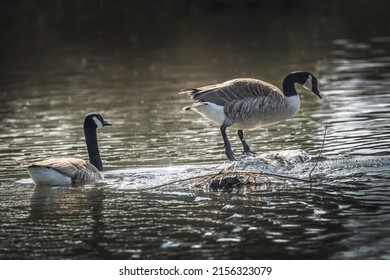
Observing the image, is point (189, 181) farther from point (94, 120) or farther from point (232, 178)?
point (94, 120)

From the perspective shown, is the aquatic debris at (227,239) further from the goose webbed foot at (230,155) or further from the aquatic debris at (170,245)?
the goose webbed foot at (230,155)

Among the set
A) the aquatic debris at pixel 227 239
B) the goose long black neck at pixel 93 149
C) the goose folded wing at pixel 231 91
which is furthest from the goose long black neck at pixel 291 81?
the aquatic debris at pixel 227 239

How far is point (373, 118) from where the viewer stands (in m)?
17.1

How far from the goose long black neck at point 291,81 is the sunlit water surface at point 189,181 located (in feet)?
2.75

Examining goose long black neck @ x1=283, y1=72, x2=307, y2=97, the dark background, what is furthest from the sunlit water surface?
the dark background

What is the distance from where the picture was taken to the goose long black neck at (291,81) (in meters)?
16.1

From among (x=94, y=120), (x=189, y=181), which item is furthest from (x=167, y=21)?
(x=189, y=181)

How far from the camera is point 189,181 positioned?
42.0ft

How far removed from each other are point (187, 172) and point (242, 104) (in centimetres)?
222

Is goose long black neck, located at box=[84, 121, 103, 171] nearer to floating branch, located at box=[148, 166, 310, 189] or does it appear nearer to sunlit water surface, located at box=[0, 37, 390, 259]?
sunlit water surface, located at box=[0, 37, 390, 259]

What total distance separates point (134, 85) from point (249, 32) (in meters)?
12.6

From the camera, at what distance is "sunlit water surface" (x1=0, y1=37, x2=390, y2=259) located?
31.8 feet

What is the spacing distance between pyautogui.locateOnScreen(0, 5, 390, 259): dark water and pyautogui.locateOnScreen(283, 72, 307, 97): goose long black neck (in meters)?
0.83
